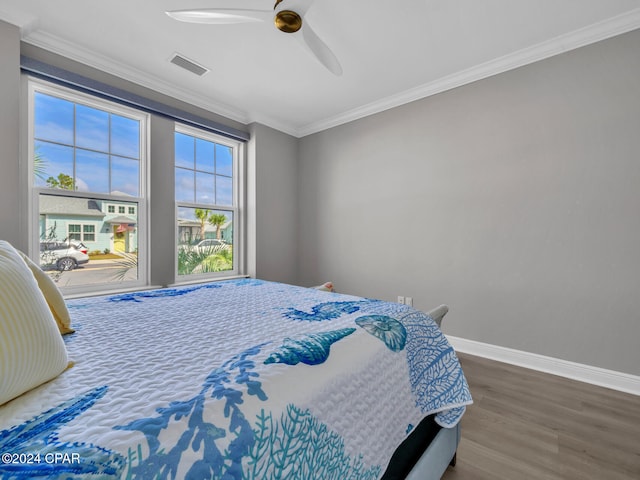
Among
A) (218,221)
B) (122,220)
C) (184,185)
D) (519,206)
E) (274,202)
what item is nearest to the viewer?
(519,206)

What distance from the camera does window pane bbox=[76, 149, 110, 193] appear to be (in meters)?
2.48

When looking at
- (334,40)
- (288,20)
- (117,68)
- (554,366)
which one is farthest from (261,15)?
(554,366)

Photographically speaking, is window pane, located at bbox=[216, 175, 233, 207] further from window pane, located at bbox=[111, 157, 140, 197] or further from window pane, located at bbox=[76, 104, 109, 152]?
window pane, located at bbox=[76, 104, 109, 152]

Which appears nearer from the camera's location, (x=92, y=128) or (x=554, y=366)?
(x=554, y=366)

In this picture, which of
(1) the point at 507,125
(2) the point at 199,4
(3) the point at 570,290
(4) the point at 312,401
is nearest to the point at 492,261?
(3) the point at 570,290

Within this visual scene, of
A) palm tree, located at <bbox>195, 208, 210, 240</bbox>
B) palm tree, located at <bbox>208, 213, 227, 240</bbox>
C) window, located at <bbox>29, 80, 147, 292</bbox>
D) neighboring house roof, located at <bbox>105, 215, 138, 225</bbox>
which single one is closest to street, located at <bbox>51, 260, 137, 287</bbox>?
window, located at <bbox>29, 80, 147, 292</bbox>

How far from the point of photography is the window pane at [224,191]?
349 cm

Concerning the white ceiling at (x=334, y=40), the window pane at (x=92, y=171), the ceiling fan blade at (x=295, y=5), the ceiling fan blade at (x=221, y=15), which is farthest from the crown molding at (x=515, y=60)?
the window pane at (x=92, y=171)

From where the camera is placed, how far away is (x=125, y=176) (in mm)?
2725

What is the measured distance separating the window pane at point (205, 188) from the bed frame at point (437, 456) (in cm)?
307

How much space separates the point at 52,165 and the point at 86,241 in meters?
0.66

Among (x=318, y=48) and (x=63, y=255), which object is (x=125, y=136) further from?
(x=318, y=48)

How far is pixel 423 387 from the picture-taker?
1180 millimetres

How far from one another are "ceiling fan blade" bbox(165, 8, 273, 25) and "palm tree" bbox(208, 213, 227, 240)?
209 centimetres
